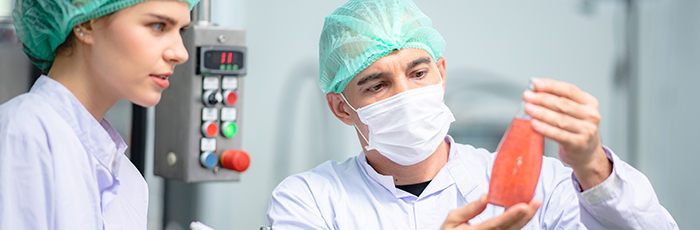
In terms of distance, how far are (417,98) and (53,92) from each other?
74cm

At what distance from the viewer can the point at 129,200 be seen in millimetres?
1067

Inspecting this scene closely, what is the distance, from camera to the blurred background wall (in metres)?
1.93

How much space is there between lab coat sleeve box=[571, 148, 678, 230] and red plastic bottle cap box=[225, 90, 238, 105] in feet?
3.25

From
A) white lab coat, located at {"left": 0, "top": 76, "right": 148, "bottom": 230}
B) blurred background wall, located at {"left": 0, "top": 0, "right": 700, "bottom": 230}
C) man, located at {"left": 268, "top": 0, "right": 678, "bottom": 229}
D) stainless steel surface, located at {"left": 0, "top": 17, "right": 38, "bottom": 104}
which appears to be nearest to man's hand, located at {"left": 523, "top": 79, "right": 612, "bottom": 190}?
man, located at {"left": 268, "top": 0, "right": 678, "bottom": 229}

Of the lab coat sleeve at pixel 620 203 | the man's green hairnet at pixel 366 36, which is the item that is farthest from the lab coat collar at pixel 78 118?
the lab coat sleeve at pixel 620 203

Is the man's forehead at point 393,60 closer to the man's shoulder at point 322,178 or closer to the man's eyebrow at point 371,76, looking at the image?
the man's eyebrow at point 371,76

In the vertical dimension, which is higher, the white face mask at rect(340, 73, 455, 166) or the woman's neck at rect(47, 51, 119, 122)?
the woman's neck at rect(47, 51, 119, 122)

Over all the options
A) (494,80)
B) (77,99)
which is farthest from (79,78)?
(494,80)

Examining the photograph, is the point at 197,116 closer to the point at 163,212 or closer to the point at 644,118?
the point at 163,212

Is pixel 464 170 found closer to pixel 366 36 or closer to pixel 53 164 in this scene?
pixel 366 36

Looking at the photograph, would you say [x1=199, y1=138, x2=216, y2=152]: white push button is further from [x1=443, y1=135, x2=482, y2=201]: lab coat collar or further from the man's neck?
[x1=443, y1=135, x2=482, y2=201]: lab coat collar

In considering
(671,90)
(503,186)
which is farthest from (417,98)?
(671,90)

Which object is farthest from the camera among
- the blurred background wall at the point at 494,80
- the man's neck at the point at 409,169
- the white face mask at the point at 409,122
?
the blurred background wall at the point at 494,80

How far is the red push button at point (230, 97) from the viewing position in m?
1.66
